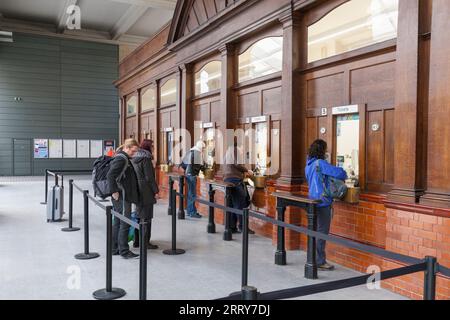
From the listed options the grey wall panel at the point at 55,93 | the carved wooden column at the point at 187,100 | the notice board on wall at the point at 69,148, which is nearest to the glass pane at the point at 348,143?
the carved wooden column at the point at 187,100

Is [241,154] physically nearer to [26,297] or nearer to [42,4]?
[26,297]

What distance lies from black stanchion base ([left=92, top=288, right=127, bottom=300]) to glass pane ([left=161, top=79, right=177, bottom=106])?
Result: 716cm

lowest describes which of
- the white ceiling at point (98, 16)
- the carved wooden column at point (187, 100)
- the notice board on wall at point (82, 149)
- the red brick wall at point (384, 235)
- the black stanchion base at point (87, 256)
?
the black stanchion base at point (87, 256)

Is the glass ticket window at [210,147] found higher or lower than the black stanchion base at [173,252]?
higher

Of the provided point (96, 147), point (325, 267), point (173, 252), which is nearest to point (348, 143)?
point (325, 267)

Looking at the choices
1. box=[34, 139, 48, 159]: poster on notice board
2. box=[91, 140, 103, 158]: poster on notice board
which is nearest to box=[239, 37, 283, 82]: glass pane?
box=[91, 140, 103, 158]: poster on notice board

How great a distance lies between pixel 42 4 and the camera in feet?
49.5

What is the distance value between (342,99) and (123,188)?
300 centimetres

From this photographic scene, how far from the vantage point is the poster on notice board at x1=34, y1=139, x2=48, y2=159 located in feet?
56.6

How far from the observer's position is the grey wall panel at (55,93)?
55.0 ft

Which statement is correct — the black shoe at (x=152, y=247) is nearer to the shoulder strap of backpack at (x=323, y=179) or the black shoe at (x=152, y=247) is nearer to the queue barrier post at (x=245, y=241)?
the queue barrier post at (x=245, y=241)

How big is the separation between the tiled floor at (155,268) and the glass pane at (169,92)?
4.56 m

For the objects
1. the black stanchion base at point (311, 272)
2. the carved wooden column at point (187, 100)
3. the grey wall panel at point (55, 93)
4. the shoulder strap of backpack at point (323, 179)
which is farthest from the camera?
the grey wall panel at point (55, 93)
